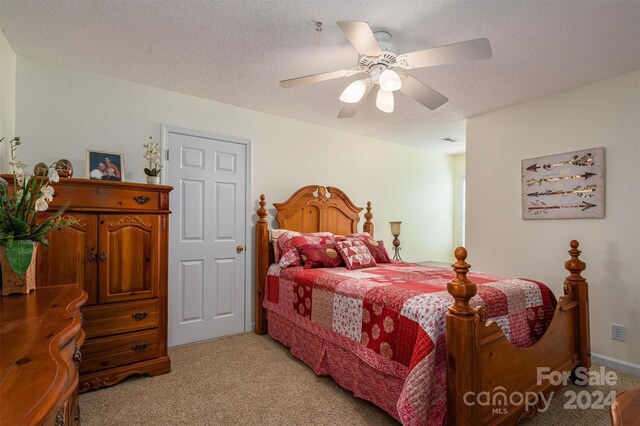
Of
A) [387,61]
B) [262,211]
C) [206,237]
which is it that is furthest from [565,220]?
[206,237]

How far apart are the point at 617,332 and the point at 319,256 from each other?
2.56m

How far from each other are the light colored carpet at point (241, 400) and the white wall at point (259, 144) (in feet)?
5.67

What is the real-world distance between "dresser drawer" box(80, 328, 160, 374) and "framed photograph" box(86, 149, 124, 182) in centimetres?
126

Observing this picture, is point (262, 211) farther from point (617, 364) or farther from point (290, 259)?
point (617, 364)

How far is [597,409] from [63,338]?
2.87 meters

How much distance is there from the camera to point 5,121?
7.56 feet

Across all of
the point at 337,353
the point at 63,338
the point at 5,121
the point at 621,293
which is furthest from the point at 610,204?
the point at 5,121

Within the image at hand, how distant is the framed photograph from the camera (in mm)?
2578

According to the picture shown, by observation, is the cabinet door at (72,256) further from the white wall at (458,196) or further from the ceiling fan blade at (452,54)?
the white wall at (458,196)

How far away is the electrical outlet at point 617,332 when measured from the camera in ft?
8.63

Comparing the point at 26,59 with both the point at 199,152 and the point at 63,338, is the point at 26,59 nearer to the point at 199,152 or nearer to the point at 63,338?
the point at 199,152

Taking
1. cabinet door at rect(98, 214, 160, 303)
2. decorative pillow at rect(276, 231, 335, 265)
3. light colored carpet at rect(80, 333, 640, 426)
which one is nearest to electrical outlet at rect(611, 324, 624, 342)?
light colored carpet at rect(80, 333, 640, 426)

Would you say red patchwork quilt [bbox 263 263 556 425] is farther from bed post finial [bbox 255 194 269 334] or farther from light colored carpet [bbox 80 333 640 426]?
bed post finial [bbox 255 194 269 334]

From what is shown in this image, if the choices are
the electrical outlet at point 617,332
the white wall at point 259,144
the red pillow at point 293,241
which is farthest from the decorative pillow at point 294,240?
the electrical outlet at point 617,332
